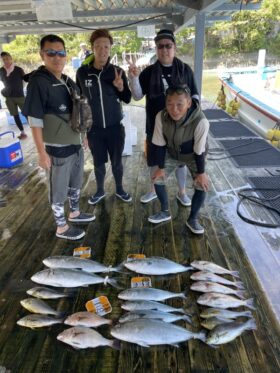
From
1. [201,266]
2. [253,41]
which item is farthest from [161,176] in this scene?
[253,41]

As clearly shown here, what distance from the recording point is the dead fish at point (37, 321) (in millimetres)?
1892

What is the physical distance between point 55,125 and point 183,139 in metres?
1.10

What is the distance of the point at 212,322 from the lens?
185cm

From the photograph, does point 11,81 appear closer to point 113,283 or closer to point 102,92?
point 102,92

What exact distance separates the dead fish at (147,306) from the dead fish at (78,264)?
413 mm

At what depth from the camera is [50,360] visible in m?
1.69

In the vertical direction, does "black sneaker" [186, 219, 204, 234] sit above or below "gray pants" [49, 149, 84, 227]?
below

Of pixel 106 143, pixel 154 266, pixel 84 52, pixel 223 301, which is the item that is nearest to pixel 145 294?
pixel 154 266

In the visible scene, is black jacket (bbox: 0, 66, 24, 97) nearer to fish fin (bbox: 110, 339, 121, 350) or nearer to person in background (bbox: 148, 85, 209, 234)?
person in background (bbox: 148, 85, 209, 234)

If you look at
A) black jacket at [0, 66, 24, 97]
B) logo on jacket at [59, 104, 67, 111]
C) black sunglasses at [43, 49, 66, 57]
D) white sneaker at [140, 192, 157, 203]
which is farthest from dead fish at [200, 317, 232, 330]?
black jacket at [0, 66, 24, 97]

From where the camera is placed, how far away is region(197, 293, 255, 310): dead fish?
199 centimetres

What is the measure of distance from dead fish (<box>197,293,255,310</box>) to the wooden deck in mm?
69

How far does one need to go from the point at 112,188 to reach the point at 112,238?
119cm

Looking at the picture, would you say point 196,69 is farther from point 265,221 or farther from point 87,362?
point 87,362
